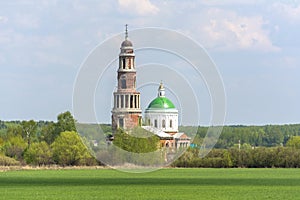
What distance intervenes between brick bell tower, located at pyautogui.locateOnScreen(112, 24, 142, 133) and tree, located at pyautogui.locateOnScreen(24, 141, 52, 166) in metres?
11.4

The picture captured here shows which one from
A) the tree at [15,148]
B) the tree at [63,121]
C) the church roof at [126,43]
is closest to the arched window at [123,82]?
the church roof at [126,43]

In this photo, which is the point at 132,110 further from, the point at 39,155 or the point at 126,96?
the point at 39,155

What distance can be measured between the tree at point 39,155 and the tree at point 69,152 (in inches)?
69.0

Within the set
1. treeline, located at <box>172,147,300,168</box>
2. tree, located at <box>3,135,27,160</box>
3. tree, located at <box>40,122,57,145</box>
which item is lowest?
treeline, located at <box>172,147,300,168</box>

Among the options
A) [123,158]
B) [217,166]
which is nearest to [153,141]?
[123,158]

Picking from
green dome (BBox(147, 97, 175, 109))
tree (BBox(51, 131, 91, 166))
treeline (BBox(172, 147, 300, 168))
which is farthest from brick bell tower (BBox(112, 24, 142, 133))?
green dome (BBox(147, 97, 175, 109))

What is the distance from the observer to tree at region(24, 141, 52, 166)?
143000mm

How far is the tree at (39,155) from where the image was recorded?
143 metres

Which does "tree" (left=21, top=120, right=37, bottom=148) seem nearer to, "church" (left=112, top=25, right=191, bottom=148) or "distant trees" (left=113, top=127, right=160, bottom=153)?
"church" (left=112, top=25, right=191, bottom=148)

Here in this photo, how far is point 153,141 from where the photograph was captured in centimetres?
12319

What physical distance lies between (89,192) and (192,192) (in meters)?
6.69

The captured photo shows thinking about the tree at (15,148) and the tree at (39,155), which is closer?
the tree at (39,155)

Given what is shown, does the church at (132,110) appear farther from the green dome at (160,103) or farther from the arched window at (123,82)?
the green dome at (160,103)

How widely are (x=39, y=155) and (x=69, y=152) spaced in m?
5.71
